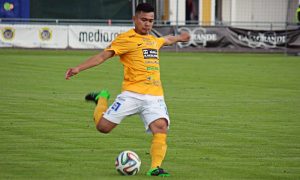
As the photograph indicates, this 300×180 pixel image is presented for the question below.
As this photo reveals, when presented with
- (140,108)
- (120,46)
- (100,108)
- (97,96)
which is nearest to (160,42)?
(120,46)

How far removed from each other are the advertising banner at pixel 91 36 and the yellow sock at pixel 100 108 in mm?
26911

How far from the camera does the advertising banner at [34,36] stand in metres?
36.8

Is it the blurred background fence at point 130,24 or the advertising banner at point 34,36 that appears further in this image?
the blurred background fence at point 130,24

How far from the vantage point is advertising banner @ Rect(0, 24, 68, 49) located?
36812 mm

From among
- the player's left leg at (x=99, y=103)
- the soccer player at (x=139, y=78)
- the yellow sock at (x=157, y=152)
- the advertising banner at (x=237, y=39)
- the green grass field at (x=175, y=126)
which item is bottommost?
the advertising banner at (x=237, y=39)

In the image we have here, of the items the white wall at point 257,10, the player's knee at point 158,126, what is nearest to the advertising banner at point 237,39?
the white wall at point 257,10

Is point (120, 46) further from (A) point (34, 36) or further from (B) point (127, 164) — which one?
(A) point (34, 36)

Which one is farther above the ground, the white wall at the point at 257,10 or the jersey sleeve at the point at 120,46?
the jersey sleeve at the point at 120,46

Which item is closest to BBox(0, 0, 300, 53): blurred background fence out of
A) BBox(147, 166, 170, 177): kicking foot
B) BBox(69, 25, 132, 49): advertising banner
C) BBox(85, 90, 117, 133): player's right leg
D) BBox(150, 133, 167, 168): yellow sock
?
BBox(69, 25, 132, 49): advertising banner

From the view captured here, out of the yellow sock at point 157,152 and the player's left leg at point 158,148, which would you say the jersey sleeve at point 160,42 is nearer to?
the player's left leg at point 158,148

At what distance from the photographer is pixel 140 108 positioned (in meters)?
10.1

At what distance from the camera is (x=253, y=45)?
129 ft

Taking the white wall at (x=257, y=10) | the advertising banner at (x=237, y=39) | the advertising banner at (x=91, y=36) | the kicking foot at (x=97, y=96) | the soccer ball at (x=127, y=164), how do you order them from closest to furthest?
the soccer ball at (x=127, y=164)
the kicking foot at (x=97, y=96)
the advertising banner at (x=91, y=36)
the advertising banner at (x=237, y=39)
the white wall at (x=257, y=10)

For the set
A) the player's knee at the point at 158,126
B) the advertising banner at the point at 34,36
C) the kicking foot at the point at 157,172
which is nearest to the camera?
the kicking foot at the point at 157,172
